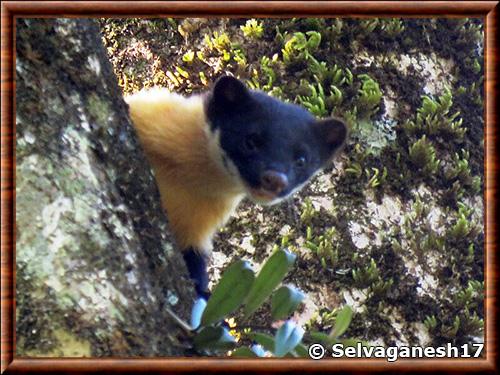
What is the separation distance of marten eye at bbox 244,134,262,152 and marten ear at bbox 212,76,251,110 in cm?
21

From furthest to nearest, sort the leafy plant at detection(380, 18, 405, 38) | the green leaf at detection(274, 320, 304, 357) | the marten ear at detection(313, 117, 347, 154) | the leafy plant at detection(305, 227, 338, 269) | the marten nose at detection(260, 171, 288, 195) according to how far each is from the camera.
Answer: the leafy plant at detection(380, 18, 405, 38) < the leafy plant at detection(305, 227, 338, 269) < the marten ear at detection(313, 117, 347, 154) < the marten nose at detection(260, 171, 288, 195) < the green leaf at detection(274, 320, 304, 357)

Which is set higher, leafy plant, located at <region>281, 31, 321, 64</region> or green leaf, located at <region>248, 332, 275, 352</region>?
leafy plant, located at <region>281, 31, 321, 64</region>

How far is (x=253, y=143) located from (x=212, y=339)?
150 cm

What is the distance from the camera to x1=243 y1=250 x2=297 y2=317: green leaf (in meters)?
2.52

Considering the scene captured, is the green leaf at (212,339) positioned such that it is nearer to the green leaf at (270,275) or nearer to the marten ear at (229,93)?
the green leaf at (270,275)

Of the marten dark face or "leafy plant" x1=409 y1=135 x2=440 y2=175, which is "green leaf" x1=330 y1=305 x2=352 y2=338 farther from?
"leafy plant" x1=409 y1=135 x2=440 y2=175

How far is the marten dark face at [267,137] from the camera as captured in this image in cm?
371

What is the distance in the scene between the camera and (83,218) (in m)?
2.22

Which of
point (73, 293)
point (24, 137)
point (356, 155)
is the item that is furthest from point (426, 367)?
point (356, 155)

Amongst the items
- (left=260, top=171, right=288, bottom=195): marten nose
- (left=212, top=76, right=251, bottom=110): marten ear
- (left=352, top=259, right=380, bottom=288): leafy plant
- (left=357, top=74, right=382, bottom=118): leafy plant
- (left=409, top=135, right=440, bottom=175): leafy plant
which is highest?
(left=357, top=74, right=382, bottom=118): leafy plant

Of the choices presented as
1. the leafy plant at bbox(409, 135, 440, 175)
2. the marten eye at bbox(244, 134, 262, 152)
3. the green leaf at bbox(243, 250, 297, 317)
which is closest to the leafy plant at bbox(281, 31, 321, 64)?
the leafy plant at bbox(409, 135, 440, 175)

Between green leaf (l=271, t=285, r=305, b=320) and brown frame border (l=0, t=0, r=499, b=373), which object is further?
green leaf (l=271, t=285, r=305, b=320)

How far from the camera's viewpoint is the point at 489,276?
250 centimetres

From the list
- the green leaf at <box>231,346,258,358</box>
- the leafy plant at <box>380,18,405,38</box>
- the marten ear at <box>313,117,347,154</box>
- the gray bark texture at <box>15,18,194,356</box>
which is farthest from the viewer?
the leafy plant at <box>380,18,405,38</box>
